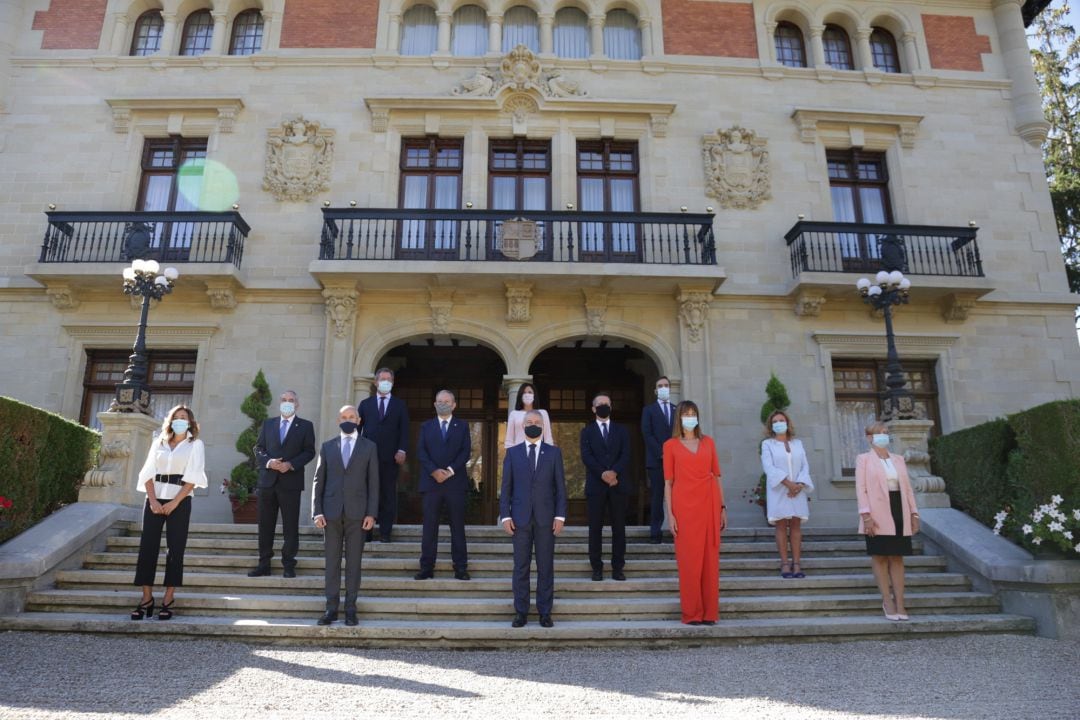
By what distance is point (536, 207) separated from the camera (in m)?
13.2

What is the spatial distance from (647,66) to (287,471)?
10.6 meters

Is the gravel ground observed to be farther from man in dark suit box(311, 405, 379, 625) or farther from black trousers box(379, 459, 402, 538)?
black trousers box(379, 459, 402, 538)

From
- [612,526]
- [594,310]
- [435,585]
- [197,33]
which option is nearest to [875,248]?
[594,310]

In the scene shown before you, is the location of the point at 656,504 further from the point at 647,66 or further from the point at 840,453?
the point at 647,66

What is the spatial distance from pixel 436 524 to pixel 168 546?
92.6 inches

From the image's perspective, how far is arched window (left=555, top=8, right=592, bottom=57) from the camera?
13977 millimetres

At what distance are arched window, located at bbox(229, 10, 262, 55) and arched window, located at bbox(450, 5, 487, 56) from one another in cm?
392

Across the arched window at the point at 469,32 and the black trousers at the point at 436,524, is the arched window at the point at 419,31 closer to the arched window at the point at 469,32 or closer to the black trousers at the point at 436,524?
the arched window at the point at 469,32

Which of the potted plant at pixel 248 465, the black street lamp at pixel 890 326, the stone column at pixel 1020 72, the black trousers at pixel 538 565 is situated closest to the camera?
the black trousers at pixel 538 565

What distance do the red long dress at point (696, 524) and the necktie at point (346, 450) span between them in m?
2.86

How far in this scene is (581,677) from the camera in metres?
4.80

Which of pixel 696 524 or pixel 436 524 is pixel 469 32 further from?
pixel 696 524

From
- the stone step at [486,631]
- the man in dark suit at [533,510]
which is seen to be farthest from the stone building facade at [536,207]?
the man in dark suit at [533,510]

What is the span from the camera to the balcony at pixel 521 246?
1147 centimetres
